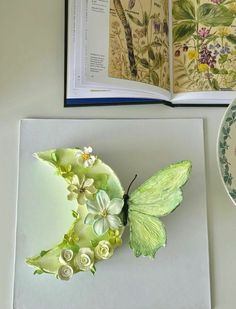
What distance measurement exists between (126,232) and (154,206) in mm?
89

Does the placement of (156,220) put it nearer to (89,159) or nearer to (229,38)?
(89,159)

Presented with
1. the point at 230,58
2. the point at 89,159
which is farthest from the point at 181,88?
the point at 89,159

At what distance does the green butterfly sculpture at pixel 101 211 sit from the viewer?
0.76 m

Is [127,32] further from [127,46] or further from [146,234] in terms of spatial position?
[146,234]

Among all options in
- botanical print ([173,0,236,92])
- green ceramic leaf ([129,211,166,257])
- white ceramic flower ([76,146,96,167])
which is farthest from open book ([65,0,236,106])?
green ceramic leaf ([129,211,166,257])

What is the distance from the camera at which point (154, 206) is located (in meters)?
0.76

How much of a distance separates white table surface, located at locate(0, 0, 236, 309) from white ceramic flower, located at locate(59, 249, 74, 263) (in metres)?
0.11

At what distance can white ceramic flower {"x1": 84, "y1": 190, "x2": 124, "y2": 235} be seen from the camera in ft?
2.52

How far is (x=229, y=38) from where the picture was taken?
0.90 metres

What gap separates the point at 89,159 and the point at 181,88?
8.6 inches

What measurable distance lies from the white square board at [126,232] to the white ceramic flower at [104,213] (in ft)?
0.19

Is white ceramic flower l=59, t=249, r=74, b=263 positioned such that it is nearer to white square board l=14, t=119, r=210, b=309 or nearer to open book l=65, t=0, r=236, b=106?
white square board l=14, t=119, r=210, b=309

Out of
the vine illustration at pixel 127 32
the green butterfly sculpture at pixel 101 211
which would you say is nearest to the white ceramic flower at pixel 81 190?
the green butterfly sculpture at pixel 101 211

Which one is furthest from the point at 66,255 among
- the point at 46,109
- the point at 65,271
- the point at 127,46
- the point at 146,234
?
the point at 127,46
